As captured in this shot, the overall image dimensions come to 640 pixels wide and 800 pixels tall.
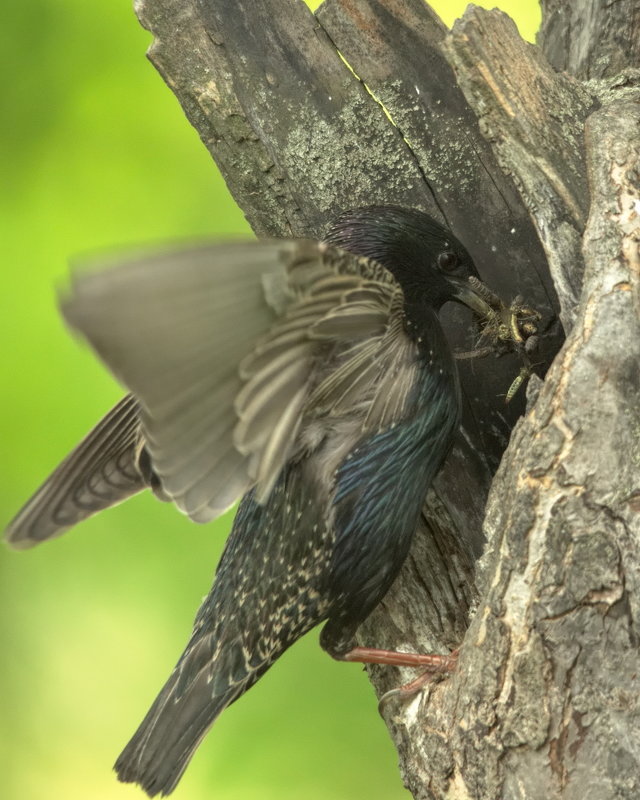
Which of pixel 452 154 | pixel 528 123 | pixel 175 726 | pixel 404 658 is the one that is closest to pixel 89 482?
pixel 175 726

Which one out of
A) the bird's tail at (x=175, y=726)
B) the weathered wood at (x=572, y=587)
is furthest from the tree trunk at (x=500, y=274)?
the bird's tail at (x=175, y=726)

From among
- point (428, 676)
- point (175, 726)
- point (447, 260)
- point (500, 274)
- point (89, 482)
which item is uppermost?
point (89, 482)

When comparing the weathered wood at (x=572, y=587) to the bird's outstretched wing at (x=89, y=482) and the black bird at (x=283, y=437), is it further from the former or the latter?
the bird's outstretched wing at (x=89, y=482)

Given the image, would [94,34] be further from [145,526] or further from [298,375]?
[298,375]

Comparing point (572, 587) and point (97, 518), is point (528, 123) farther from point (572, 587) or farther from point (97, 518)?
point (97, 518)

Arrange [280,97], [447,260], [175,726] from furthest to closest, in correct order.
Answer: [280,97], [447,260], [175,726]

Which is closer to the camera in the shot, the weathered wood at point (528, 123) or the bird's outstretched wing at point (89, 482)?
the weathered wood at point (528, 123)

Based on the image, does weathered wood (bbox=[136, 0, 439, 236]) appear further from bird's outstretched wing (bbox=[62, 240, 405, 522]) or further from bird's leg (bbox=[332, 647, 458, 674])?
bird's leg (bbox=[332, 647, 458, 674])
